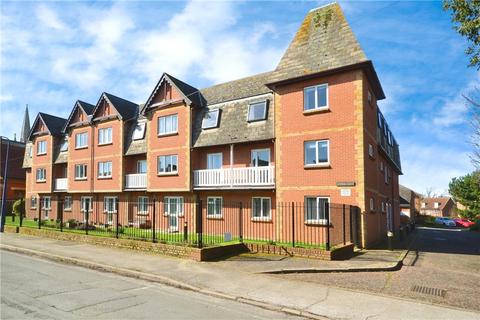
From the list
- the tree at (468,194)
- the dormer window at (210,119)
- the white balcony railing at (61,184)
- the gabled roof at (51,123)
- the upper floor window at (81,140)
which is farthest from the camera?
the tree at (468,194)

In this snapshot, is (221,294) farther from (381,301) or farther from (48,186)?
(48,186)

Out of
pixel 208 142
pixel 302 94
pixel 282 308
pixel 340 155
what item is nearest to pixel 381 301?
pixel 282 308

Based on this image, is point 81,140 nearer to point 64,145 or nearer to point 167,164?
point 64,145

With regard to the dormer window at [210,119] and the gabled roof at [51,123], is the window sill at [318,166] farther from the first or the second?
the gabled roof at [51,123]

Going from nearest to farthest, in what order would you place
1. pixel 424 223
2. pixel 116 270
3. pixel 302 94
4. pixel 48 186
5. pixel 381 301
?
pixel 381 301 → pixel 116 270 → pixel 302 94 → pixel 48 186 → pixel 424 223

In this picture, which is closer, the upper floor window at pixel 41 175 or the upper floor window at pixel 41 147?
the upper floor window at pixel 41 175

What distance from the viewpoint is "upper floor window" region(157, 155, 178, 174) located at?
23781mm

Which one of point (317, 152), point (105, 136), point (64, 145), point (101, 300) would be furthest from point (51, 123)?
point (101, 300)

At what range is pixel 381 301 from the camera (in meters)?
8.20

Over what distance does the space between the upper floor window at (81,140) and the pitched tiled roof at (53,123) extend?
402 cm

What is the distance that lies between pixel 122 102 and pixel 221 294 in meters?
23.9

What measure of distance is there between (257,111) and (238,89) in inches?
122

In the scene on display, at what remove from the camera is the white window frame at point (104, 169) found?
2803 centimetres

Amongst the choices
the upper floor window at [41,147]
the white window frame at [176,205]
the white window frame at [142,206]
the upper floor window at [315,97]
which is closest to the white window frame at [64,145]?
the upper floor window at [41,147]
